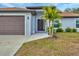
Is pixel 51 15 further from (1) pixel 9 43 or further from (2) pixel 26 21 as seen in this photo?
(1) pixel 9 43

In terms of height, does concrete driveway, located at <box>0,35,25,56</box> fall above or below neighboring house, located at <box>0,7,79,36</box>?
below

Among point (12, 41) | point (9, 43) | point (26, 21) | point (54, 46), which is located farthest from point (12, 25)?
point (54, 46)

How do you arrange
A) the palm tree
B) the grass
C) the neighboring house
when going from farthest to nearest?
1. the neighboring house
2. the palm tree
3. the grass

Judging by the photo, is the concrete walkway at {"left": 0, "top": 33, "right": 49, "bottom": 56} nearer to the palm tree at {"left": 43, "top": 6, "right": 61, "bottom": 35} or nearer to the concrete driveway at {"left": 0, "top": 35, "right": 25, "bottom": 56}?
the concrete driveway at {"left": 0, "top": 35, "right": 25, "bottom": 56}

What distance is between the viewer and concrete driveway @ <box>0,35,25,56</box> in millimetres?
12557

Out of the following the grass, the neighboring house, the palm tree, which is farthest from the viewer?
the neighboring house

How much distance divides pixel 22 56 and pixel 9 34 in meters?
1.23

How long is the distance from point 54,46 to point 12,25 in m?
2.09

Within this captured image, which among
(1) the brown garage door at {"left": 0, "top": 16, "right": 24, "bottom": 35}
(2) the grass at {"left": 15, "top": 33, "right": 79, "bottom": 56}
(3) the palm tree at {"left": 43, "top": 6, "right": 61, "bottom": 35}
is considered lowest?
(2) the grass at {"left": 15, "top": 33, "right": 79, "bottom": 56}

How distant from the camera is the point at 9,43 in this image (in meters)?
12.8

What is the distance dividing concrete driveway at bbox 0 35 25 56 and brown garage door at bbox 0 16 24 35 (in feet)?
0.67

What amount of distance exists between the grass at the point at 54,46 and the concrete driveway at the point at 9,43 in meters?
0.26

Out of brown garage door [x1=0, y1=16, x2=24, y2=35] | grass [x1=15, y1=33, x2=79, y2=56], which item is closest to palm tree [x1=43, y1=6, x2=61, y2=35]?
grass [x1=15, y1=33, x2=79, y2=56]

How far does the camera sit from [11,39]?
12867mm
